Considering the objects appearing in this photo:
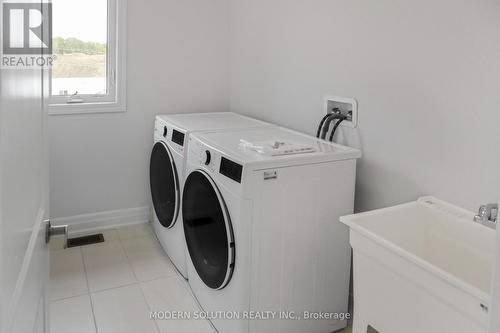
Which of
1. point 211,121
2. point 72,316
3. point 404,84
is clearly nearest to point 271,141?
point 404,84

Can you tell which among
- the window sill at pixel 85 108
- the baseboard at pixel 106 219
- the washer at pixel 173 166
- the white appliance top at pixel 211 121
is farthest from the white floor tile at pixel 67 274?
the white appliance top at pixel 211 121

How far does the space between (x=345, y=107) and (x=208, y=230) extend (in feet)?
3.13

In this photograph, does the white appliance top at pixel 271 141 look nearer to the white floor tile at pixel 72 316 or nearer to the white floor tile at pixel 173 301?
the white floor tile at pixel 173 301

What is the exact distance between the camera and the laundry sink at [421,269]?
4.11 ft

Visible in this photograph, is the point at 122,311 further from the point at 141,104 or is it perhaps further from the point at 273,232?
the point at 141,104

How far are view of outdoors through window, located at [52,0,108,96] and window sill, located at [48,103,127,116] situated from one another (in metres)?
0.12

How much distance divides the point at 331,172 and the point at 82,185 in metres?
2.02

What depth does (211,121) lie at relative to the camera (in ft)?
9.70

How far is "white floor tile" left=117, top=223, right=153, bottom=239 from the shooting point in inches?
130

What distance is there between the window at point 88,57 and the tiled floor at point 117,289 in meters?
1.00

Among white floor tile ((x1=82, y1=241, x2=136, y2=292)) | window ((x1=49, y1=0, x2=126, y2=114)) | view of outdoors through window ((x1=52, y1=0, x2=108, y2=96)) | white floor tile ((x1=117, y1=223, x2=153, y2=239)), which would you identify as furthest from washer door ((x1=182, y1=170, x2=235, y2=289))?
view of outdoors through window ((x1=52, y1=0, x2=108, y2=96))

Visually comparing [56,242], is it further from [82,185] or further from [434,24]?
[434,24]

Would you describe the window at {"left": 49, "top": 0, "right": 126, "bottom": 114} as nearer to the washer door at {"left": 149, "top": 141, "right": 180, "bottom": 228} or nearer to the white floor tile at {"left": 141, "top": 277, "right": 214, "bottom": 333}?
the washer door at {"left": 149, "top": 141, "right": 180, "bottom": 228}

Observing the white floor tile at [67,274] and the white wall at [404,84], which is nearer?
the white wall at [404,84]
